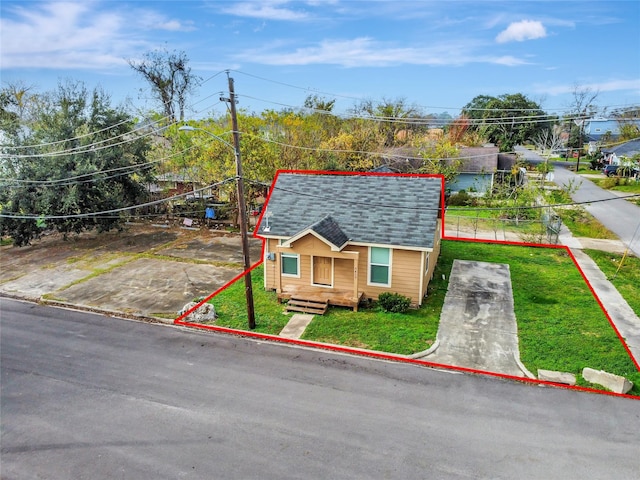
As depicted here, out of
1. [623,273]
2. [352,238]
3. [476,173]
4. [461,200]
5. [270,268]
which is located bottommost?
[623,273]

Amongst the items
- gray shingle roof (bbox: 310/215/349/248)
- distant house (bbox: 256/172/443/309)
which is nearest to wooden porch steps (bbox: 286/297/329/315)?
distant house (bbox: 256/172/443/309)

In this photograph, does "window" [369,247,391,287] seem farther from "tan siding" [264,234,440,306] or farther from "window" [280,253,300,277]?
"window" [280,253,300,277]

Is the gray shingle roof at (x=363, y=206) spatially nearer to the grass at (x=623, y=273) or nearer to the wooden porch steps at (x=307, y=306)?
the wooden porch steps at (x=307, y=306)

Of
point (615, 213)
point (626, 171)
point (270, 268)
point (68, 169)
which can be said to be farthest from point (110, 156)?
point (626, 171)

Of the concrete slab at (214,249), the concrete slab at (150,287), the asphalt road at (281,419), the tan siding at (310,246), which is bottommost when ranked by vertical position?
the asphalt road at (281,419)

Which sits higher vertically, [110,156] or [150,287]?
[110,156]

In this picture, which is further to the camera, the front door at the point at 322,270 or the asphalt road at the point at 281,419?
the front door at the point at 322,270

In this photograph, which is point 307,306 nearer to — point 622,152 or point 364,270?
point 364,270

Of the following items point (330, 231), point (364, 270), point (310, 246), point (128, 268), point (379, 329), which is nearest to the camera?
point (379, 329)

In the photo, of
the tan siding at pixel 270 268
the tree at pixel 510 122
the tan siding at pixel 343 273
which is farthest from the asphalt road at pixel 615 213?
the tree at pixel 510 122
